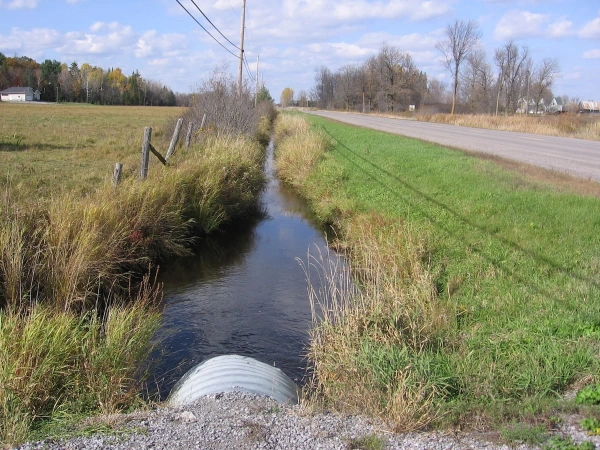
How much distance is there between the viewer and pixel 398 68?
92.4m

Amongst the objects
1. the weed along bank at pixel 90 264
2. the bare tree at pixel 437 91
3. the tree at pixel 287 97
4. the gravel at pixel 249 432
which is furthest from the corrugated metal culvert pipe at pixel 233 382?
the tree at pixel 287 97

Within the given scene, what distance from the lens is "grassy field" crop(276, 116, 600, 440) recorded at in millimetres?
4645

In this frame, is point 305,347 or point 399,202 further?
point 399,202

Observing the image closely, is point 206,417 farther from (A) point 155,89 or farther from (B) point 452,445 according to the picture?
(A) point 155,89

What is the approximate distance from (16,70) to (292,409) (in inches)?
5224

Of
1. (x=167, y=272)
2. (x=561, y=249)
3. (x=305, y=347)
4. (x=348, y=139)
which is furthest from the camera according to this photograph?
(x=348, y=139)

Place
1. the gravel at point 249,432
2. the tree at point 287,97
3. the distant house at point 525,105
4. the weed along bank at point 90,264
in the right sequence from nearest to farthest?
1. the gravel at point 249,432
2. the weed along bank at point 90,264
3. the distant house at point 525,105
4. the tree at point 287,97

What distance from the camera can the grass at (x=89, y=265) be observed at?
15.3 feet

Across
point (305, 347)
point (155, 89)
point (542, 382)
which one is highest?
point (155, 89)

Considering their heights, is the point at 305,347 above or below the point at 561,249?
below

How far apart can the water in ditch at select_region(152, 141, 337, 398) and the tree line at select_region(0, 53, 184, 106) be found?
103470 mm

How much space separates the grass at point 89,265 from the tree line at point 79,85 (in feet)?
333

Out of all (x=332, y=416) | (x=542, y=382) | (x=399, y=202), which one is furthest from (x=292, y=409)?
(x=399, y=202)

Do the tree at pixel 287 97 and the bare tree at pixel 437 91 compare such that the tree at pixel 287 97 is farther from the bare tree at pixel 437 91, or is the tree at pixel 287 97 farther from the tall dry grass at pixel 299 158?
the tall dry grass at pixel 299 158
